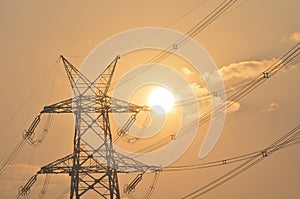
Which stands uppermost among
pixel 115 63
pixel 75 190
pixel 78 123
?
pixel 115 63

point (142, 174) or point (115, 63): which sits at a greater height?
point (115, 63)

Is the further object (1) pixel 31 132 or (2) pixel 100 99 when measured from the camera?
(1) pixel 31 132

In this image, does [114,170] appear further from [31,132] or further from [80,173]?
[31,132]

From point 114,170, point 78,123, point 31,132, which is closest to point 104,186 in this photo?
point 114,170

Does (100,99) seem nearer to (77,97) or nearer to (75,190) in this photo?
Result: (77,97)

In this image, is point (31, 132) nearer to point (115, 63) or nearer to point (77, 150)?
point (77, 150)

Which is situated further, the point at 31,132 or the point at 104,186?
the point at 31,132

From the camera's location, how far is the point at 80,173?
7212 cm

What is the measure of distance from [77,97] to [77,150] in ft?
19.2

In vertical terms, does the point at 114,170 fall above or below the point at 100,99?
below

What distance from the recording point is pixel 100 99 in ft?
236

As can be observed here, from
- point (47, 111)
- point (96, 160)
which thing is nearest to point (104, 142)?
point (96, 160)

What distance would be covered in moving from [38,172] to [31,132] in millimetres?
6031

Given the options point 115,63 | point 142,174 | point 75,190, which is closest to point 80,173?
point 75,190
